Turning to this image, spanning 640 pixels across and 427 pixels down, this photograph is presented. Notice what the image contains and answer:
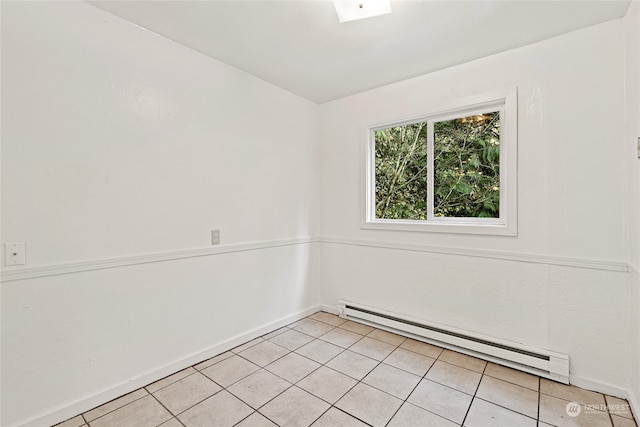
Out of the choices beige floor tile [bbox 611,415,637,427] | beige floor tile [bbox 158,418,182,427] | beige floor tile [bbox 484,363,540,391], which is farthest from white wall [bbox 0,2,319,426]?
beige floor tile [bbox 611,415,637,427]

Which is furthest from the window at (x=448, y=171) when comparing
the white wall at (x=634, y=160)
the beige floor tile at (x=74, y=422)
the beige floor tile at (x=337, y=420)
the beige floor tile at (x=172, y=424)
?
the beige floor tile at (x=74, y=422)

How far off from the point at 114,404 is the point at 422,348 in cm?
224

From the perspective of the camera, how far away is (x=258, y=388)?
1943 mm

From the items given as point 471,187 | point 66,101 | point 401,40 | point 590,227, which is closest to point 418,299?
point 471,187

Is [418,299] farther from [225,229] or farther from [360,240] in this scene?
[225,229]

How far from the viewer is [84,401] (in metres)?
1.72

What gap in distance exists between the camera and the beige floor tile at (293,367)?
2.08 meters

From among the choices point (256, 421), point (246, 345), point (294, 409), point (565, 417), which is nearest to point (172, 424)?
point (256, 421)

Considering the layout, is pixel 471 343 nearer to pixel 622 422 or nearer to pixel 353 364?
pixel 622 422

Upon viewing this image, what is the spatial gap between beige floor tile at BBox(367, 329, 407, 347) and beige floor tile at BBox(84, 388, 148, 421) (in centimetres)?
183

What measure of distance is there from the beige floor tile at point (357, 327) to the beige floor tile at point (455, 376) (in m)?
0.75

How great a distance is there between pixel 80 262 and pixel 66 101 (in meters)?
0.93

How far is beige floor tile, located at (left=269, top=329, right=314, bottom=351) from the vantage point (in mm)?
2551

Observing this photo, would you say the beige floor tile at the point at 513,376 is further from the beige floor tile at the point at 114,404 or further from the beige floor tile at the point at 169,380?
the beige floor tile at the point at 114,404
